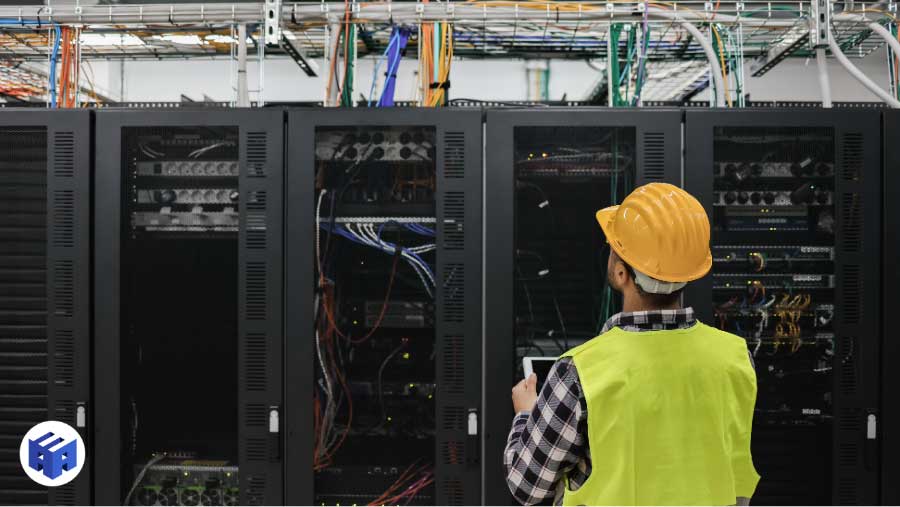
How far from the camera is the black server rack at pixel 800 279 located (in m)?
1.79

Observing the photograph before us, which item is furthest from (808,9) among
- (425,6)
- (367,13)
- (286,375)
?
(286,375)

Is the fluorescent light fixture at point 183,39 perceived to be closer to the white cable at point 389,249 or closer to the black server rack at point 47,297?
the black server rack at point 47,297

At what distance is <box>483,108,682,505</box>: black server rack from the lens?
179 centimetres

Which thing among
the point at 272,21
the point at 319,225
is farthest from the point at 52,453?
the point at 272,21

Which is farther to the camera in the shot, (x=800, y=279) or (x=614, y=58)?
(x=614, y=58)

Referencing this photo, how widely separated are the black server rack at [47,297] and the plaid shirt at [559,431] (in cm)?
155

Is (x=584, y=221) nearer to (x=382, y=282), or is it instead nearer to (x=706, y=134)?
(x=706, y=134)

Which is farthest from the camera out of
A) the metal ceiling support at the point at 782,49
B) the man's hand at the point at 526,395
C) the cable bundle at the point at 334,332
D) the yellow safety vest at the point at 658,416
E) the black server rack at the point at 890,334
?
the metal ceiling support at the point at 782,49

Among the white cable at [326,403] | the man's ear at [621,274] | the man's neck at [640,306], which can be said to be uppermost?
the man's ear at [621,274]

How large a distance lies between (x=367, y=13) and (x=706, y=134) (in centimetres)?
123

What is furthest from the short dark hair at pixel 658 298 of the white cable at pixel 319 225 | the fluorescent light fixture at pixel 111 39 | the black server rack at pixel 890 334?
the fluorescent light fixture at pixel 111 39

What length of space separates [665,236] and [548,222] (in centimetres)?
101

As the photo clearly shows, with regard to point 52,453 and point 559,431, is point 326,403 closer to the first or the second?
point 52,453

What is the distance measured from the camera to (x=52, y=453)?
183 centimetres
